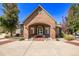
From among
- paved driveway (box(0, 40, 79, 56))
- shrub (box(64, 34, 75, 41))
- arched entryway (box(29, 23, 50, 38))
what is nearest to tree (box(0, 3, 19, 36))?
paved driveway (box(0, 40, 79, 56))

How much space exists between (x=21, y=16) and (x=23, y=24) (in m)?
0.27

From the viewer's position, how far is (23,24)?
24.3ft

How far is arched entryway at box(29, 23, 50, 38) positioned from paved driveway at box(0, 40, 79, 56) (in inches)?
9.3

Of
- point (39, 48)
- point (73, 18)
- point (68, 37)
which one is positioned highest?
point (73, 18)

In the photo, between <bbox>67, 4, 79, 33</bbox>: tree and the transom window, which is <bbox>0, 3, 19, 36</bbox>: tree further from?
<bbox>67, 4, 79, 33</bbox>: tree

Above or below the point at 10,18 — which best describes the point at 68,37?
below

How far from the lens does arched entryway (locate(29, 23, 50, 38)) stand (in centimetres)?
745

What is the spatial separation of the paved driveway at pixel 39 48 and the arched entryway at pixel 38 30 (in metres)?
0.24

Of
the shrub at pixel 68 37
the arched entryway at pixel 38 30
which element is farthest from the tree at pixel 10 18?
the shrub at pixel 68 37

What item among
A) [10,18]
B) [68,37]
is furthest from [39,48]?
[10,18]

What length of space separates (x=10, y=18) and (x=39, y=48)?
3.63 ft

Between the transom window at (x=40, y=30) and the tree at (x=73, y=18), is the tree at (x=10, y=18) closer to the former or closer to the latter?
the transom window at (x=40, y=30)

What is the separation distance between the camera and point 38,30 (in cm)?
743

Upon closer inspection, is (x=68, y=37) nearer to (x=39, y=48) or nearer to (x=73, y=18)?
(x=73, y=18)
